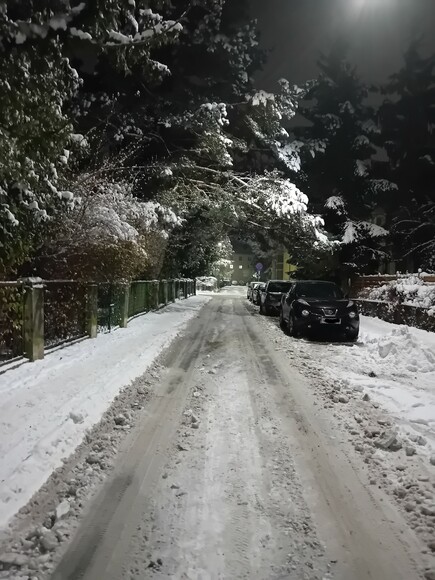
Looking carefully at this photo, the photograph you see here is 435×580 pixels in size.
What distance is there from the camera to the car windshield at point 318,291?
1347 cm

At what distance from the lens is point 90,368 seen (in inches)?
327

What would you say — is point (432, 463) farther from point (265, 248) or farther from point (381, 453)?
point (265, 248)

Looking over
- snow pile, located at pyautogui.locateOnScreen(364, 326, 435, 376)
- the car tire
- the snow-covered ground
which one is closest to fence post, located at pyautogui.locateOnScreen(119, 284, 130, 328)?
the car tire

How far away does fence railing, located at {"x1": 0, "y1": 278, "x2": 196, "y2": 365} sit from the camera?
787 centimetres

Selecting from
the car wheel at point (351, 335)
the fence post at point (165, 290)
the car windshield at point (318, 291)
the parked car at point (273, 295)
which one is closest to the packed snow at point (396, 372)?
the car wheel at point (351, 335)

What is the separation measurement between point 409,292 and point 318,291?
379 cm

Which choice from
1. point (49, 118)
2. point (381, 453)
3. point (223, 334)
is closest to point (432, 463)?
point (381, 453)

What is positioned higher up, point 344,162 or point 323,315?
point 344,162

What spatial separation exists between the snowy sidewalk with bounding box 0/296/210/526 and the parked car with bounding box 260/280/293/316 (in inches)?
433

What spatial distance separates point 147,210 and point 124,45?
7.39 m

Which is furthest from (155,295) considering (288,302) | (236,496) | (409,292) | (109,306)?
(236,496)

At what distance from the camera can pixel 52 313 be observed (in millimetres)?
9805

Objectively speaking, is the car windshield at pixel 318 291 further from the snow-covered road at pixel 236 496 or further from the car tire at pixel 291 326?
the snow-covered road at pixel 236 496

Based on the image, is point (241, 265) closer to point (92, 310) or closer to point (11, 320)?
point (92, 310)
